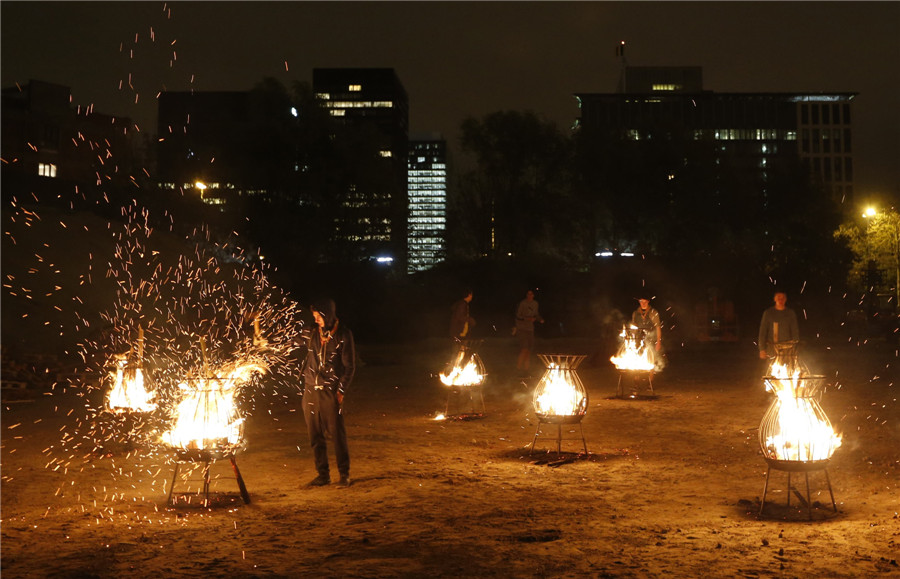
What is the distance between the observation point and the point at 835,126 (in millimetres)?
146875

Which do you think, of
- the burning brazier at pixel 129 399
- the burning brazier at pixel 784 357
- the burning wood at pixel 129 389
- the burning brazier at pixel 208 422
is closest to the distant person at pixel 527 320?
the burning brazier at pixel 784 357

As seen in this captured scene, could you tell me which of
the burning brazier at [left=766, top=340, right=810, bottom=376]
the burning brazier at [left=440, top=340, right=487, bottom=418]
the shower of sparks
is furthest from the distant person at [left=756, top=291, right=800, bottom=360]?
the shower of sparks

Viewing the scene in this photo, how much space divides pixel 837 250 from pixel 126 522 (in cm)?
4856

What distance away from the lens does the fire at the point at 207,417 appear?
310 inches

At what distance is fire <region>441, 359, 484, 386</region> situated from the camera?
536 inches

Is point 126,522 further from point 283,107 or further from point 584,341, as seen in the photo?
point 283,107

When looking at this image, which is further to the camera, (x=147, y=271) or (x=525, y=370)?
(x=147, y=271)

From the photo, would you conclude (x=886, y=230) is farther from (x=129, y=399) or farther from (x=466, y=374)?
(x=129, y=399)

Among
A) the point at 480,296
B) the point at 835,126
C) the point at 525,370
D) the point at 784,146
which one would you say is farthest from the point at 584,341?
the point at 835,126

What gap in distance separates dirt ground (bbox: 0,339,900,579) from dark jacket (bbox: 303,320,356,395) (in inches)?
40.1

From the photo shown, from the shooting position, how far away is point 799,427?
23.7 feet

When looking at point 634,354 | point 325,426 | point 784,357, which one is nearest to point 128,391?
point 325,426

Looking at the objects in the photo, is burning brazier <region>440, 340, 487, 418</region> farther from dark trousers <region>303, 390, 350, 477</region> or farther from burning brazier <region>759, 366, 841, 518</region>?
burning brazier <region>759, 366, 841, 518</region>

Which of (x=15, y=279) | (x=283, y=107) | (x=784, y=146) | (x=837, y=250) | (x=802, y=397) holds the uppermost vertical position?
(x=784, y=146)
